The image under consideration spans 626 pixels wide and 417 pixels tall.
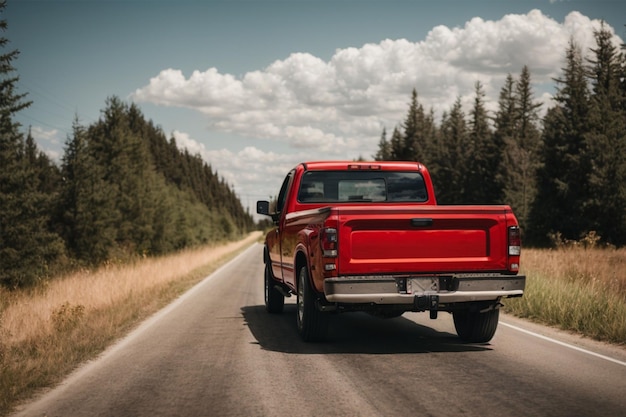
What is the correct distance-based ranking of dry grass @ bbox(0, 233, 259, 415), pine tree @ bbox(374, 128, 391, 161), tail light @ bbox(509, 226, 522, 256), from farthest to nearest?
pine tree @ bbox(374, 128, 391, 161) → tail light @ bbox(509, 226, 522, 256) → dry grass @ bbox(0, 233, 259, 415)

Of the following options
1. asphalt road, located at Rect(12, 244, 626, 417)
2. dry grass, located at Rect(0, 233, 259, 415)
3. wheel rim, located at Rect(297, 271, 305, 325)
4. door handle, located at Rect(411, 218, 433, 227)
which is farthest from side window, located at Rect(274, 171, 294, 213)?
door handle, located at Rect(411, 218, 433, 227)

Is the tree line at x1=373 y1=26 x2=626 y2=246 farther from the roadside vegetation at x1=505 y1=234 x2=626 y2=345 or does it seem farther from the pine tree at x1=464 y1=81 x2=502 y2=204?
the roadside vegetation at x1=505 y1=234 x2=626 y2=345

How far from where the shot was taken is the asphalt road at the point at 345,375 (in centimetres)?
534

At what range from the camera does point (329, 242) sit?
24.4ft

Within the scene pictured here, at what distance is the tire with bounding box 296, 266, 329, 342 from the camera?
8.34 metres

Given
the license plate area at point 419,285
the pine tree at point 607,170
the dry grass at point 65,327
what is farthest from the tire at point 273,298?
the pine tree at point 607,170

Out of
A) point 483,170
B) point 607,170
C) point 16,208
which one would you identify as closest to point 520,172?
point 483,170

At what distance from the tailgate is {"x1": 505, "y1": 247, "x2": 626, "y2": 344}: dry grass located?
246 centimetres

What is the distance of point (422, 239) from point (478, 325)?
5.70 ft

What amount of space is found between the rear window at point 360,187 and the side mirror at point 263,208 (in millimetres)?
1407

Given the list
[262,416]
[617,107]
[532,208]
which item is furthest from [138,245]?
[262,416]

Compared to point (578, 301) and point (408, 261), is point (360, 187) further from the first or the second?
point (578, 301)

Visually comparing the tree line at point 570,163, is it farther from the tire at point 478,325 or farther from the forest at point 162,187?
the tire at point 478,325

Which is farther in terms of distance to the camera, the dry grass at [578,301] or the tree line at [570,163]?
the tree line at [570,163]
